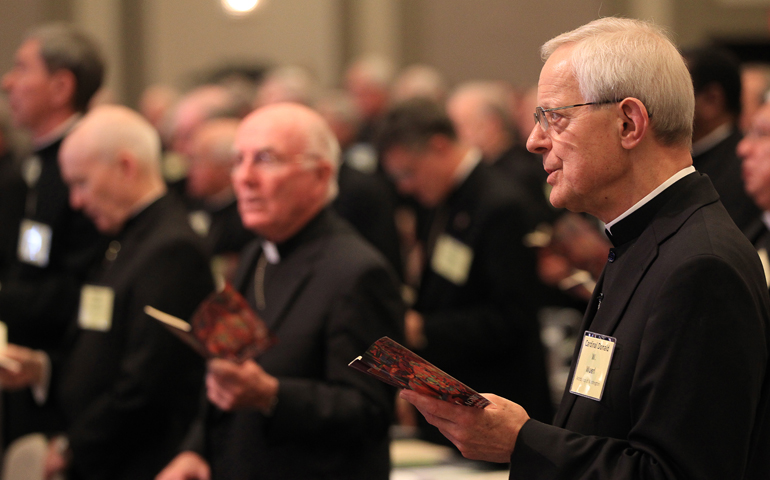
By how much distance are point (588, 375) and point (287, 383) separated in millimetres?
1104

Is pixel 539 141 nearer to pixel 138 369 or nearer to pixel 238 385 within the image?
pixel 238 385

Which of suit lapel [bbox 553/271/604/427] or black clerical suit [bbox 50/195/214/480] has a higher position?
suit lapel [bbox 553/271/604/427]

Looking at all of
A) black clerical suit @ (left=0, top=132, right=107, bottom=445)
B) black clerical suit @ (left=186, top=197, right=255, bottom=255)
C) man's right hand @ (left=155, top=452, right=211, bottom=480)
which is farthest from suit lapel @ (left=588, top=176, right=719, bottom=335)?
black clerical suit @ (left=186, top=197, right=255, bottom=255)

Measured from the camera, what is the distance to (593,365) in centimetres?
169

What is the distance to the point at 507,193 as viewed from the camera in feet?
14.0

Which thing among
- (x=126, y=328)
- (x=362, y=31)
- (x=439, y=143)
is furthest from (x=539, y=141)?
(x=362, y=31)

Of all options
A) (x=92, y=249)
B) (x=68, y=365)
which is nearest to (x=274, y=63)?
(x=92, y=249)

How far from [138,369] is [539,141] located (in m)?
1.90

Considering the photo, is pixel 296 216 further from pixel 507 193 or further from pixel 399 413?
pixel 399 413

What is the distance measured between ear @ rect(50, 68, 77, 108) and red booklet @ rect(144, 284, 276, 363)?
257 centimetres

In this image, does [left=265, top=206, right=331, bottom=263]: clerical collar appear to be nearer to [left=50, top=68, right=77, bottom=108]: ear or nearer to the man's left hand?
the man's left hand

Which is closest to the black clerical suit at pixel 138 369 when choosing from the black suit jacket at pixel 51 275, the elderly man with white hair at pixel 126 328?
the elderly man with white hair at pixel 126 328

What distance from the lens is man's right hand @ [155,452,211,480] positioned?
9.50 feet

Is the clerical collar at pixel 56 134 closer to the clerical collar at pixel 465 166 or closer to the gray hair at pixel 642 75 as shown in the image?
the clerical collar at pixel 465 166
